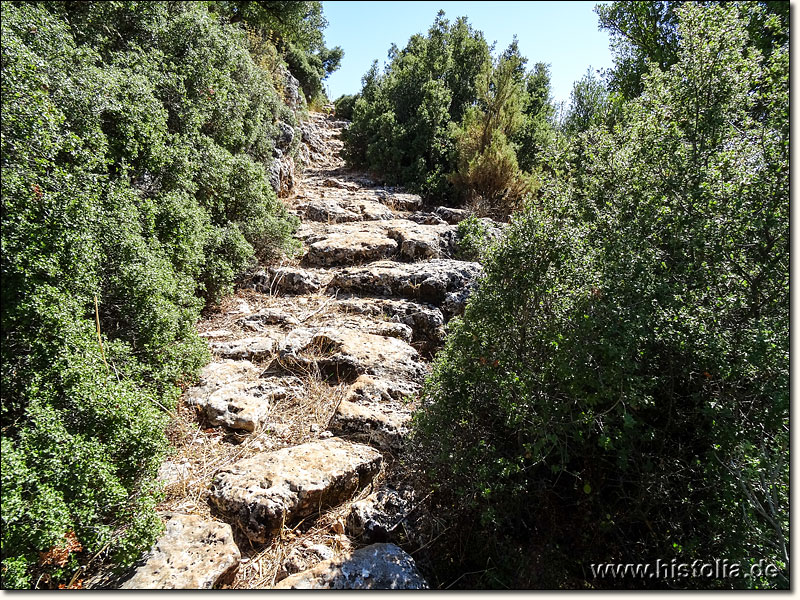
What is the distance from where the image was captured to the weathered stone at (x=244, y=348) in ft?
14.9

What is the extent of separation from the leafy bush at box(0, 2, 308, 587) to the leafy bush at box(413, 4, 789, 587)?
203cm

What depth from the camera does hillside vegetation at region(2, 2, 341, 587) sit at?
228 cm

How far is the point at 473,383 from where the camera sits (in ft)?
10.0

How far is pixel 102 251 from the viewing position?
322 centimetres

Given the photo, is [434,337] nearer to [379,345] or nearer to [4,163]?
[379,345]

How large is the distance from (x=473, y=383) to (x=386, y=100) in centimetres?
1119

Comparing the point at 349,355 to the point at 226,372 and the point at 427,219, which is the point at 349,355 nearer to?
the point at 226,372

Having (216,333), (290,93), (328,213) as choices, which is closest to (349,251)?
(328,213)

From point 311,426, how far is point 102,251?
2.17 m

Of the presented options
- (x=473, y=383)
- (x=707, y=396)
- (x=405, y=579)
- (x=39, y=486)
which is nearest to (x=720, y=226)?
(x=707, y=396)

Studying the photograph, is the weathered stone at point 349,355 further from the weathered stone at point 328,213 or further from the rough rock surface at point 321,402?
the weathered stone at point 328,213

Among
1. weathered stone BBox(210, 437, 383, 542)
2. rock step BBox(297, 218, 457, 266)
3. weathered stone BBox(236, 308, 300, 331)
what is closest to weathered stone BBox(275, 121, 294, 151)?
rock step BBox(297, 218, 457, 266)

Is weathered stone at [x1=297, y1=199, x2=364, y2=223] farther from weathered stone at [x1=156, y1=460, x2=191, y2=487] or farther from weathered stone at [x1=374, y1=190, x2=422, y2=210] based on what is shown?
weathered stone at [x1=156, y1=460, x2=191, y2=487]

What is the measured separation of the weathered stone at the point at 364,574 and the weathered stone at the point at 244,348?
8.23 ft
